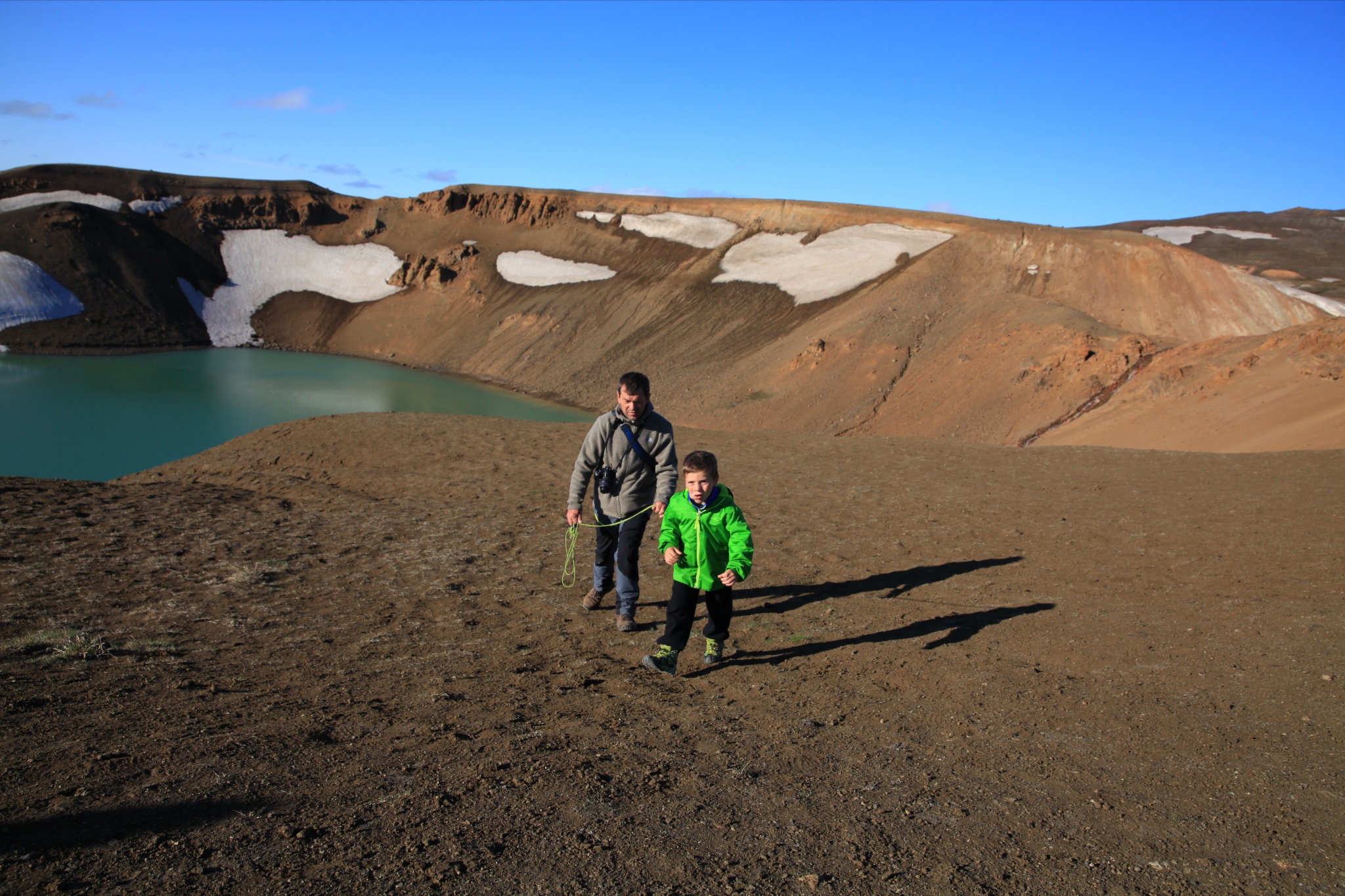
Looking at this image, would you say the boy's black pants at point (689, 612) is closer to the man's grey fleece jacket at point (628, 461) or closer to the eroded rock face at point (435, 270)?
the man's grey fleece jacket at point (628, 461)

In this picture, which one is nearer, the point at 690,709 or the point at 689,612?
the point at 690,709

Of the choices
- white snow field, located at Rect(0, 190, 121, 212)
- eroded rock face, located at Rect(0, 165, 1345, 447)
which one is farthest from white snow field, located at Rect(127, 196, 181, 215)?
white snow field, located at Rect(0, 190, 121, 212)

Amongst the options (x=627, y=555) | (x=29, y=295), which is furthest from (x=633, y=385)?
(x=29, y=295)

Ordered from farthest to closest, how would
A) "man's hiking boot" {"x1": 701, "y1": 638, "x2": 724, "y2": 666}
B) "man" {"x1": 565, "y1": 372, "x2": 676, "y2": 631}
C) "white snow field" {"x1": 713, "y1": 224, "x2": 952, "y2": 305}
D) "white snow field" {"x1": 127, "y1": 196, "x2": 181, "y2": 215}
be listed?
"white snow field" {"x1": 127, "y1": 196, "x2": 181, "y2": 215}
"white snow field" {"x1": 713, "y1": 224, "x2": 952, "y2": 305}
"man" {"x1": 565, "y1": 372, "x2": 676, "y2": 631}
"man's hiking boot" {"x1": 701, "y1": 638, "x2": 724, "y2": 666}

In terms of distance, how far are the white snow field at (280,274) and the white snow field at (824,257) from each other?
22109mm

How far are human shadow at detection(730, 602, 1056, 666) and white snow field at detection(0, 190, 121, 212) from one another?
184 ft

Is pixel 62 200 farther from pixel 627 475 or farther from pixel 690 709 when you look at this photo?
pixel 690 709

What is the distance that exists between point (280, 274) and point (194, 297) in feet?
16.9

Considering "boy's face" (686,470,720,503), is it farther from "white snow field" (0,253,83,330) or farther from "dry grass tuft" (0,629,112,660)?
"white snow field" (0,253,83,330)

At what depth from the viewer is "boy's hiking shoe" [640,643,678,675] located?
4.67m

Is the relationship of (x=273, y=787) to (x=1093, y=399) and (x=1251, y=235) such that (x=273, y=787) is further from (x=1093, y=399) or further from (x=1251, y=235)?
(x=1251, y=235)

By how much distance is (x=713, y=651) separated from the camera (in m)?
4.80

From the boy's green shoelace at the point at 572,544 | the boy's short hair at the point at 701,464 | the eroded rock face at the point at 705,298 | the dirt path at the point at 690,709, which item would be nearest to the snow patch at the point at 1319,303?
the eroded rock face at the point at 705,298

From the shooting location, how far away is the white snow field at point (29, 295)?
39109mm
